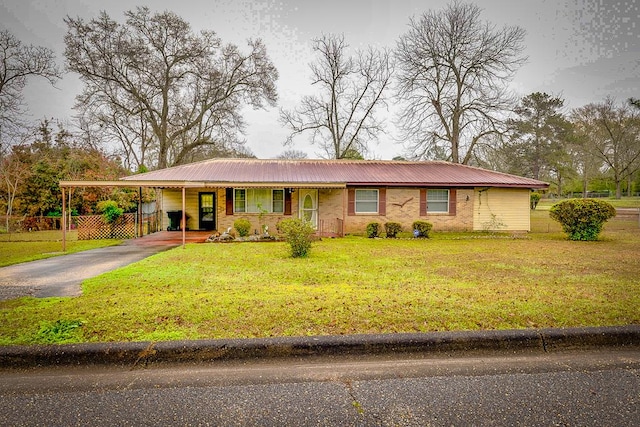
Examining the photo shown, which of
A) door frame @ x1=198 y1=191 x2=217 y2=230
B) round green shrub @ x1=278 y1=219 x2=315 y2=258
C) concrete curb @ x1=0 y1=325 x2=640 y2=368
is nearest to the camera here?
concrete curb @ x1=0 y1=325 x2=640 y2=368

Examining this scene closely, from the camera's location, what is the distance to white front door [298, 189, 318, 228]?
17594mm

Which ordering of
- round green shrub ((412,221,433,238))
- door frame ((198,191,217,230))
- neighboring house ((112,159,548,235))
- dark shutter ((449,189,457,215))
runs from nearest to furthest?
round green shrub ((412,221,433,238)), neighboring house ((112,159,548,235)), dark shutter ((449,189,457,215)), door frame ((198,191,217,230))

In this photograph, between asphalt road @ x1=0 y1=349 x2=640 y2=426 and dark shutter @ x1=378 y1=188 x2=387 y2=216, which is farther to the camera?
dark shutter @ x1=378 y1=188 x2=387 y2=216

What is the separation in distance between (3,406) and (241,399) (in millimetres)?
1865

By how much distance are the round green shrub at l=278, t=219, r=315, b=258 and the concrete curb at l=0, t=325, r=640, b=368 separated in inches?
256

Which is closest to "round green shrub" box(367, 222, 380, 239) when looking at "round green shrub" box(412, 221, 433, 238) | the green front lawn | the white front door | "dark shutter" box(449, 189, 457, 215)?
"round green shrub" box(412, 221, 433, 238)

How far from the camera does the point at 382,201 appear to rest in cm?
1775

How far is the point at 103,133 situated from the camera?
2975cm

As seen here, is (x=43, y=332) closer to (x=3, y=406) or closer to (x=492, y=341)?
(x=3, y=406)

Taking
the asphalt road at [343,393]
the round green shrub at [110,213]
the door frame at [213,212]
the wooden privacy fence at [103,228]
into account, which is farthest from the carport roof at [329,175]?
the asphalt road at [343,393]

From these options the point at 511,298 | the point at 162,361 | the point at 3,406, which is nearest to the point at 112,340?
the point at 162,361

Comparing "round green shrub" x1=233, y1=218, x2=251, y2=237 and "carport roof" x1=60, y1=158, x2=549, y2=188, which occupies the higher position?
"carport roof" x1=60, y1=158, x2=549, y2=188

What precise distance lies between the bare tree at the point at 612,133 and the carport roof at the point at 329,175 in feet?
113

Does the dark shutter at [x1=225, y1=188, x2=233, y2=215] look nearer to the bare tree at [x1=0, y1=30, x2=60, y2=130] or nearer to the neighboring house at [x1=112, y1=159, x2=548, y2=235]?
the neighboring house at [x1=112, y1=159, x2=548, y2=235]
